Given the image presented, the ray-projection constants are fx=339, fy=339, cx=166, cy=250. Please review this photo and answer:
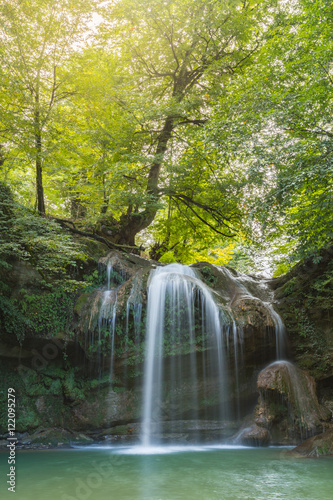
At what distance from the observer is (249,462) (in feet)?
19.9

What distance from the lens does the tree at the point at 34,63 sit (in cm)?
832

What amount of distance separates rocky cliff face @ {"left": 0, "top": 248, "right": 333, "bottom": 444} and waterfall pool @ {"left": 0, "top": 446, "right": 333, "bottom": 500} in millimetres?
1380

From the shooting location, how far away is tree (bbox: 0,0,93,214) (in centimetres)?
832

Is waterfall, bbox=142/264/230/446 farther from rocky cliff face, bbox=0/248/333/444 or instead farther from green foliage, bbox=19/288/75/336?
green foliage, bbox=19/288/75/336

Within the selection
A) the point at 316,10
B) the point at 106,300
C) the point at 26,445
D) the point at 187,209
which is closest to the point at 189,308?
the point at 106,300

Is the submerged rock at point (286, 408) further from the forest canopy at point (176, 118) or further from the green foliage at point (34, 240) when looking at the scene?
the green foliage at point (34, 240)

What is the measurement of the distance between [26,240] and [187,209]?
25.7ft

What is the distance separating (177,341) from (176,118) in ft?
26.9

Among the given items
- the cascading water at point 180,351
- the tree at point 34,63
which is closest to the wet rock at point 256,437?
the cascading water at point 180,351

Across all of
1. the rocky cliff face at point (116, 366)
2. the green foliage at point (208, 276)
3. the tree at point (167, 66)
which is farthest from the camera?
the tree at point (167, 66)

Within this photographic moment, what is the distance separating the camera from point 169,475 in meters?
5.19

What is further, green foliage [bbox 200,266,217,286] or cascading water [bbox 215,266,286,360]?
green foliage [bbox 200,266,217,286]

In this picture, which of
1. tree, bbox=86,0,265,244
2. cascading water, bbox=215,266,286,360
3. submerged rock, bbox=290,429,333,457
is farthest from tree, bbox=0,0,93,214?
Result: submerged rock, bbox=290,429,333,457

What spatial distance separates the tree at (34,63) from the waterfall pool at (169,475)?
22.1ft
